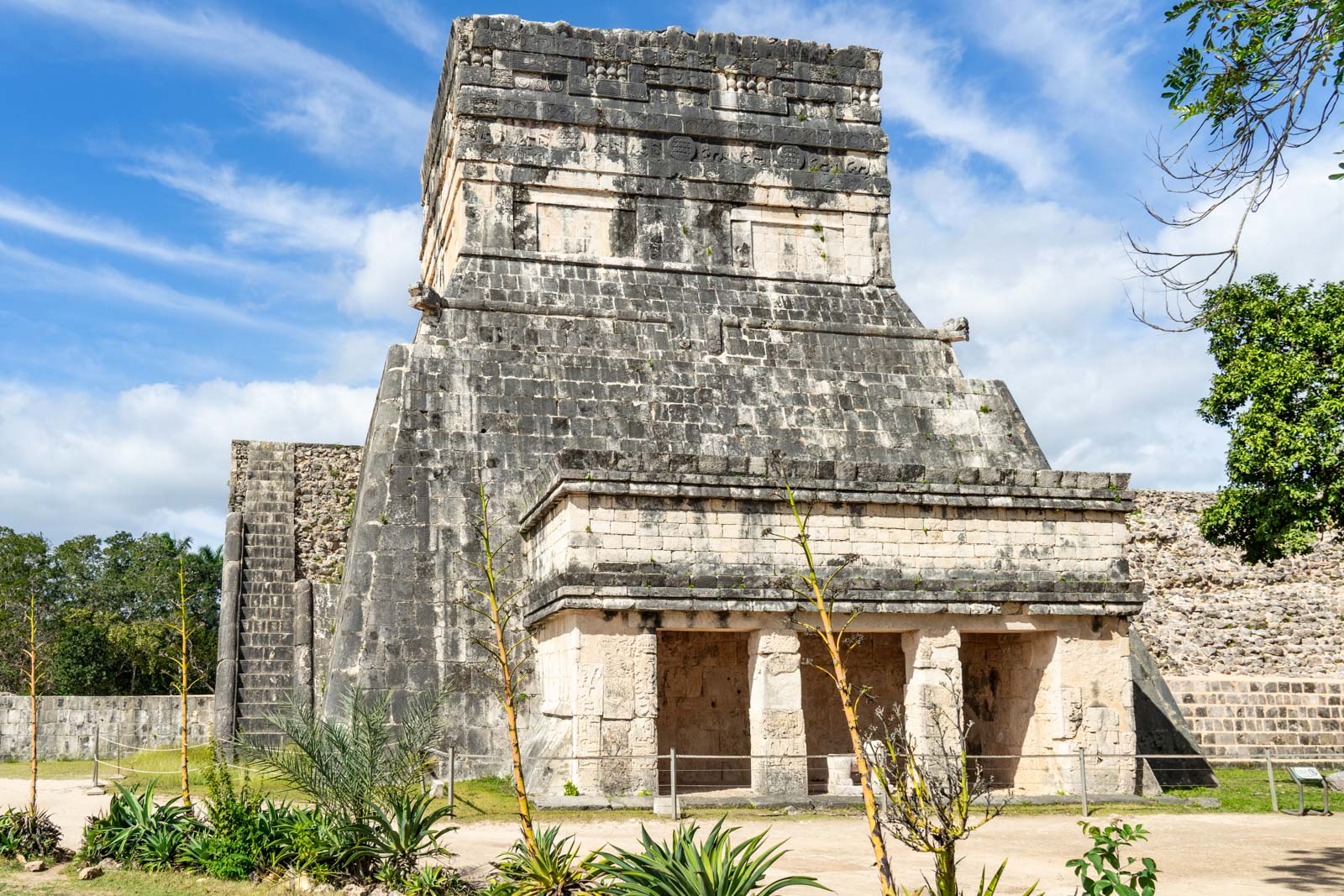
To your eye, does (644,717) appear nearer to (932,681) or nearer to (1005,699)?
(932,681)

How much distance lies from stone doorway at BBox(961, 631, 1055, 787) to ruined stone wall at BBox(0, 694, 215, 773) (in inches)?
502

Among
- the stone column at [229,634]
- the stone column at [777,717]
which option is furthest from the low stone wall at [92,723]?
the stone column at [777,717]

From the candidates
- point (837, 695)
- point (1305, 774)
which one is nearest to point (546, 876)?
point (837, 695)

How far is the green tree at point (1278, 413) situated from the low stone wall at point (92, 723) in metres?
16.4

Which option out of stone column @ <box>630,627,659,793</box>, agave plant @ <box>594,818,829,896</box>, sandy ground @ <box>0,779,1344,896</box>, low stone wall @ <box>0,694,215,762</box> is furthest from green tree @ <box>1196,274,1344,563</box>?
low stone wall @ <box>0,694,215,762</box>

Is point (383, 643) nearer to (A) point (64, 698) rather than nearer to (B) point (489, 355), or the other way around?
(B) point (489, 355)

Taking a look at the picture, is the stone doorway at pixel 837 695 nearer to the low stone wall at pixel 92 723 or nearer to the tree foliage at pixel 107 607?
the low stone wall at pixel 92 723

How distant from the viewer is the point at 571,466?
41.2 ft

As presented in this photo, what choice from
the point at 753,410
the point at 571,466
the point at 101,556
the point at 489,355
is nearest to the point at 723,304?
the point at 753,410

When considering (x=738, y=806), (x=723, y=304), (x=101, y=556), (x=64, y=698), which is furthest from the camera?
(x=101, y=556)

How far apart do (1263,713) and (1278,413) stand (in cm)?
517

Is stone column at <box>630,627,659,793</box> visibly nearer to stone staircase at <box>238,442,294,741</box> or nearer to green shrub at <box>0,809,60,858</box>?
green shrub at <box>0,809,60,858</box>

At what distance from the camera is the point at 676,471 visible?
12.5 metres

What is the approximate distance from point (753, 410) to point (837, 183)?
13.8 ft
